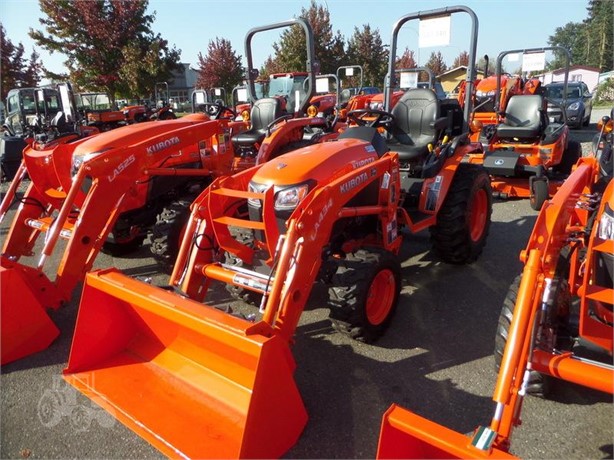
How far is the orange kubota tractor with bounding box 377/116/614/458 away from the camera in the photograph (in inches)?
69.9

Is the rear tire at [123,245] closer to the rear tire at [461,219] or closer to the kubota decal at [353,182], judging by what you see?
the kubota decal at [353,182]

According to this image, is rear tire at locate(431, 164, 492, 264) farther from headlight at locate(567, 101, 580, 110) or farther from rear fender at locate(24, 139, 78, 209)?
headlight at locate(567, 101, 580, 110)

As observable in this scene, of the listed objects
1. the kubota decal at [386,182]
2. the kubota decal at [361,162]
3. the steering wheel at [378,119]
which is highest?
the steering wheel at [378,119]

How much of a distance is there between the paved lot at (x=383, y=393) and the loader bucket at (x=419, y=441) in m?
0.49

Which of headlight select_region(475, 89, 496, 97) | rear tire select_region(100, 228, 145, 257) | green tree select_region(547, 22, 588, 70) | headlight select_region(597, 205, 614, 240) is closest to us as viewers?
headlight select_region(597, 205, 614, 240)

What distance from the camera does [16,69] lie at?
22.7 meters

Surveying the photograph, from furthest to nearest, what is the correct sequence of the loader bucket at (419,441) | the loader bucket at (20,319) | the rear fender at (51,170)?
the rear fender at (51,170) → the loader bucket at (20,319) → the loader bucket at (419,441)

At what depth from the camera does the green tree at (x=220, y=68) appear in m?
28.6

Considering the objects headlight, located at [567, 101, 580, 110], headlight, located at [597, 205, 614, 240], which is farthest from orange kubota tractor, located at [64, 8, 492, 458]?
headlight, located at [567, 101, 580, 110]

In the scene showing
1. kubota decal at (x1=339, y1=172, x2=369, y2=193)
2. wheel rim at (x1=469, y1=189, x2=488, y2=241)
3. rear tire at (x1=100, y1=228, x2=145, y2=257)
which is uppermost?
kubota decal at (x1=339, y1=172, x2=369, y2=193)

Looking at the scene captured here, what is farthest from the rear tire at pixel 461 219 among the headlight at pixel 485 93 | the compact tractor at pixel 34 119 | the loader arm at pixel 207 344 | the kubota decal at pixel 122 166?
the compact tractor at pixel 34 119

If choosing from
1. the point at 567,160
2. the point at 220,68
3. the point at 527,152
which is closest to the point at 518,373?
the point at 527,152

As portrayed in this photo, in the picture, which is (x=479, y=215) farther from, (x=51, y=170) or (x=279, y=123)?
(x=51, y=170)

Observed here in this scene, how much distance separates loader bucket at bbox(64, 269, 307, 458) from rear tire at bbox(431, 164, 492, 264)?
2.38m
